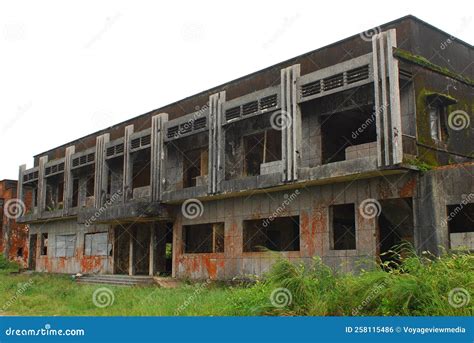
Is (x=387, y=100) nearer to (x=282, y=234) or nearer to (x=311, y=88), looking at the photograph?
(x=311, y=88)

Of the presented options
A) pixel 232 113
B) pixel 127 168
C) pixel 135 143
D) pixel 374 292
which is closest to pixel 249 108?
pixel 232 113

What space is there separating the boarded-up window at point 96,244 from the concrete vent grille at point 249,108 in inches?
395

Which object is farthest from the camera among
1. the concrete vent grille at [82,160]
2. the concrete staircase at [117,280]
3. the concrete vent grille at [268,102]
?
the concrete vent grille at [82,160]

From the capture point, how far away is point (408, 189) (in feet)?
41.2

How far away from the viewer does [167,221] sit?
65.9 feet

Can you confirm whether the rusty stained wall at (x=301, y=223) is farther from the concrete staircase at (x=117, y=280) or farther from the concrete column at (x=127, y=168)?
the concrete column at (x=127, y=168)

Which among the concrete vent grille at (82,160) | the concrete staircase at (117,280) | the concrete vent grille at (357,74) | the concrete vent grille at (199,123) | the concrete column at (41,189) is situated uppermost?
the concrete vent grille at (357,74)

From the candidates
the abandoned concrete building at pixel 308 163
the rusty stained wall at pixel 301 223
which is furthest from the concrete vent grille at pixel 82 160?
the rusty stained wall at pixel 301 223

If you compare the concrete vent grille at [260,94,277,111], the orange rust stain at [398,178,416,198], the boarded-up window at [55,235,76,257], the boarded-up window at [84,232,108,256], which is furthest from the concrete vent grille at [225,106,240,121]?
the boarded-up window at [55,235,76,257]

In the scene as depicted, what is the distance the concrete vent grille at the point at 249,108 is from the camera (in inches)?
611

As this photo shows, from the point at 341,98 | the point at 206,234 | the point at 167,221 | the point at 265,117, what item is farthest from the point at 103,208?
the point at 341,98

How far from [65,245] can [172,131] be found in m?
10.3

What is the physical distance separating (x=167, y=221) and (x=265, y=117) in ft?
21.8

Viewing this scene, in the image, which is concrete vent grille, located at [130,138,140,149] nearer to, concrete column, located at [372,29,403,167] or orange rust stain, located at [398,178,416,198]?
concrete column, located at [372,29,403,167]
